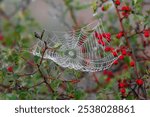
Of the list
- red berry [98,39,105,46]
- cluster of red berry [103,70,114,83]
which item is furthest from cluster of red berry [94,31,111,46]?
cluster of red berry [103,70,114,83]

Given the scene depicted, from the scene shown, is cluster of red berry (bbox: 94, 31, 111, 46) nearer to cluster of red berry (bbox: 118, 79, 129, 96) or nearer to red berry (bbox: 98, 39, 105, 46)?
red berry (bbox: 98, 39, 105, 46)

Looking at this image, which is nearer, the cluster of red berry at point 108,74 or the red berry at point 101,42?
the red berry at point 101,42

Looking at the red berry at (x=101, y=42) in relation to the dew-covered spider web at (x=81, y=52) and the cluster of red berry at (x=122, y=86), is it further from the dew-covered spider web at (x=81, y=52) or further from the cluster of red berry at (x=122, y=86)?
the cluster of red berry at (x=122, y=86)

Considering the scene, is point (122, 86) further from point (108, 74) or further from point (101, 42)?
point (108, 74)

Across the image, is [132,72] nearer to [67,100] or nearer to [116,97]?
[116,97]

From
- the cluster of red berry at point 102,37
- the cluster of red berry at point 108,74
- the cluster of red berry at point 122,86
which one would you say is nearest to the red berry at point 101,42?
the cluster of red berry at point 102,37

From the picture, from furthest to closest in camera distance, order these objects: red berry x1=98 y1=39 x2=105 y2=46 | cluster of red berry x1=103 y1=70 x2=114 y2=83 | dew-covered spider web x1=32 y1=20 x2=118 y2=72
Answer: cluster of red berry x1=103 y1=70 x2=114 y2=83 → red berry x1=98 y1=39 x2=105 y2=46 → dew-covered spider web x1=32 y1=20 x2=118 y2=72

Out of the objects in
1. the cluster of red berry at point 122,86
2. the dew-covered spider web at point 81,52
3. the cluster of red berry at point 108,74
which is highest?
the dew-covered spider web at point 81,52

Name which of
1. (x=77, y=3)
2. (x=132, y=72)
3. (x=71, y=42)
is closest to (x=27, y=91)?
(x=71, y=42)

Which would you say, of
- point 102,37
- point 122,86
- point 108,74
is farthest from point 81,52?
point 108,74
